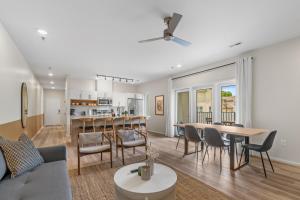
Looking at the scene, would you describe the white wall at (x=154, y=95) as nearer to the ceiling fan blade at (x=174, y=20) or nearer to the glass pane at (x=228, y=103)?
the glass pane at (x=228, y=103)

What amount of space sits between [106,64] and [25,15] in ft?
9.25

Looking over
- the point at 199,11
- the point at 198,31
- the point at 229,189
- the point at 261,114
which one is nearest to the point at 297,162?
the point at 261,114

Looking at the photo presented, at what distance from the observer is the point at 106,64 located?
17.2 ft

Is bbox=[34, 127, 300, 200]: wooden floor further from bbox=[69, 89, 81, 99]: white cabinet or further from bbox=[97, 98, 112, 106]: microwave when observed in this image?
bbox=[97, 98, 112, 106]: microwave

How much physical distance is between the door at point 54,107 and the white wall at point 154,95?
6.60 m

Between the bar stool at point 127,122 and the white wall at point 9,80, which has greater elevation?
the white wall at point 9,80

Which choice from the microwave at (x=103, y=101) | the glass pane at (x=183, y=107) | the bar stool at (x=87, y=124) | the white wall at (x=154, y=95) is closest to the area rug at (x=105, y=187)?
the bar stool at (x=87, y=124)

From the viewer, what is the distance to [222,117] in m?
5.05

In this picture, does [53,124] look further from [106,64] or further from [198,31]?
[198,31]

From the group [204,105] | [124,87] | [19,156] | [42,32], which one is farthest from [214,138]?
[124,87]

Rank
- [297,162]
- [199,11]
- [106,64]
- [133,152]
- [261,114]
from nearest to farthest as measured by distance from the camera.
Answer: [199,11] < [297,162] < [261,114] < [133,152] < [106,64]

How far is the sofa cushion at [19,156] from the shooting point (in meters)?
1.84

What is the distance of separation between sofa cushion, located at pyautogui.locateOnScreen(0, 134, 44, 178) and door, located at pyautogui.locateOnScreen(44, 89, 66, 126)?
9911 millimetres

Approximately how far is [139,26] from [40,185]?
2.68m
